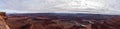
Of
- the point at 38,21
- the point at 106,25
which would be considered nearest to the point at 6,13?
the point at 38,21

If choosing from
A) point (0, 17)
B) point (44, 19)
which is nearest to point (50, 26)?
point (44, 19)

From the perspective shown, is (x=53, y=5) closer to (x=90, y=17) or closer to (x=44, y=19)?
(x=44, y=19)

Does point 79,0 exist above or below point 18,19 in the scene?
above

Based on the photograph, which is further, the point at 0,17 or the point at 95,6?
the point at 95,6

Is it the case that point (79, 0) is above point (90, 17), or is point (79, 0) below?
above

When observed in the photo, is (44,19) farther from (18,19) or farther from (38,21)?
(18,19)

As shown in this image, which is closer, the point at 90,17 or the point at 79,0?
the point at 90,17
